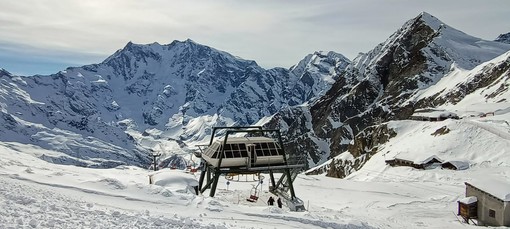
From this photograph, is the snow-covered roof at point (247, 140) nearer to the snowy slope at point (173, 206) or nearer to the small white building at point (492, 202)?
the snowy slope at point (173, 206)

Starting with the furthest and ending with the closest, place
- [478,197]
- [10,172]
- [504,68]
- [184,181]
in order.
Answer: [504,68]
[478,197]
[184,181]
[10,172]

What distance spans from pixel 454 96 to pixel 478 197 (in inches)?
4063

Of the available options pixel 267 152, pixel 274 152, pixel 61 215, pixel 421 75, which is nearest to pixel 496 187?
pixel 274 152

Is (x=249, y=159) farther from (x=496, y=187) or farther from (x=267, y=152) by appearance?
(x=496, y=187)

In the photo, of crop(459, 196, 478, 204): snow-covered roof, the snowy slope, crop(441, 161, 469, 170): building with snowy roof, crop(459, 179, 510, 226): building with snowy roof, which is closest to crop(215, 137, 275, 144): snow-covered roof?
the snowy slope

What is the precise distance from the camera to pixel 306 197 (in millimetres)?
36750

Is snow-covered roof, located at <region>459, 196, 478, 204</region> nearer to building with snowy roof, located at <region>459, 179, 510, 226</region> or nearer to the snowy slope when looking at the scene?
building with snowy roof, located at <region>459, 179, 510, 226</region>

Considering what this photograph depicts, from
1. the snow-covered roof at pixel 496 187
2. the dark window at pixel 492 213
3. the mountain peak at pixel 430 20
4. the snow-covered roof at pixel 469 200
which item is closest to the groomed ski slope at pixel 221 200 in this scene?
the snow-covered roof at pixel 469 200

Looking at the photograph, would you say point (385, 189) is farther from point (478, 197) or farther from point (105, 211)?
point (105, 211)

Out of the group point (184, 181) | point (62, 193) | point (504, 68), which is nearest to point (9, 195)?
point (62, 193)

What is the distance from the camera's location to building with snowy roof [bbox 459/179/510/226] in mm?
31250

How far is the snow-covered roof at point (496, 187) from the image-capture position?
31.5 metres

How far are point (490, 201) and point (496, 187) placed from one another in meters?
1.56

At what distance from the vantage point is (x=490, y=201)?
32.5 metres
